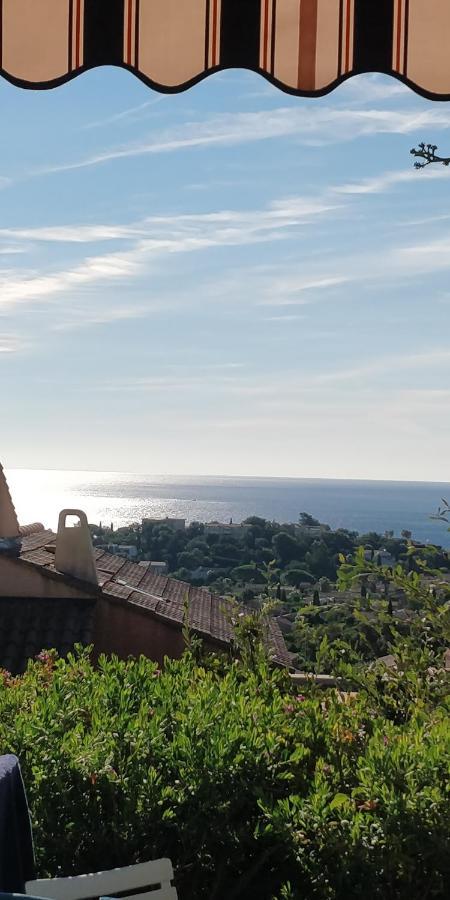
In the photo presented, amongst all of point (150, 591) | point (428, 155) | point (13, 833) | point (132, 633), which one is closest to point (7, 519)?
point (132, 633)

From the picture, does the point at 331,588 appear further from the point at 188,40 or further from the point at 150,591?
the point at 150,591

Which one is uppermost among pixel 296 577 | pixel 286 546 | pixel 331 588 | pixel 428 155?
pixel 428 155

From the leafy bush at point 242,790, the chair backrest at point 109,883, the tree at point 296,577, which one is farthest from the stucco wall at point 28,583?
the chair backrest at point 109,883

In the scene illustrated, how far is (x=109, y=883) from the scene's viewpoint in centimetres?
235

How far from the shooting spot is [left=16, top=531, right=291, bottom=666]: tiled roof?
1233 cm

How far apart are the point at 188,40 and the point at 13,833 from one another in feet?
7.21

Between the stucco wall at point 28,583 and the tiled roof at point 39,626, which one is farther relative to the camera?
the stucco wall at point 28,583

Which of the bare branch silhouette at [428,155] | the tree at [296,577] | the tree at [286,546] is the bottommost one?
the tree at [286,546]

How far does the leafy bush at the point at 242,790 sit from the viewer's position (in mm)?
2736

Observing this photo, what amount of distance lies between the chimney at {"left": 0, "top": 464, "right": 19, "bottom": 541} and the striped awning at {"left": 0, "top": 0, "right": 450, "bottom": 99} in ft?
31.3

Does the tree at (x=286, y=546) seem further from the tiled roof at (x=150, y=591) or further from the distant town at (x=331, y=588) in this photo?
the tiled roof at (x=150, y=591)

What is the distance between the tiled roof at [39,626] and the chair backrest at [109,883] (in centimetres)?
889

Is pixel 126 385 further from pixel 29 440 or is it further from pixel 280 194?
pixel 280 194

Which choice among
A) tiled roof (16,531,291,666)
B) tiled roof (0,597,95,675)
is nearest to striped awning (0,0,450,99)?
tiled roof (16,531,291,666)
